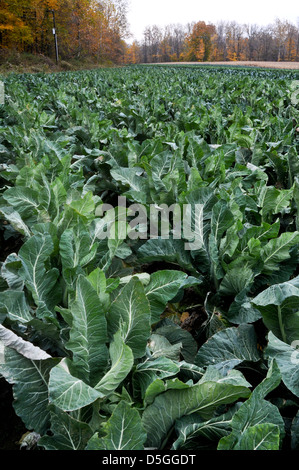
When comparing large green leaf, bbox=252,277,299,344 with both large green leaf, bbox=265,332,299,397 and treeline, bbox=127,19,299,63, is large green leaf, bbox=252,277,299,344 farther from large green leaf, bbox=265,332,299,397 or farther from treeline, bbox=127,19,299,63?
treeline, bbox=127,19,299,63

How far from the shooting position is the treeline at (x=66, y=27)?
40.2 metres

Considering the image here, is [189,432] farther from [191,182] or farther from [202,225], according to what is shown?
[191,182]

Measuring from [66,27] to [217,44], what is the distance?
2133 inches

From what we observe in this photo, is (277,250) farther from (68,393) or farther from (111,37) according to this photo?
(111,37)

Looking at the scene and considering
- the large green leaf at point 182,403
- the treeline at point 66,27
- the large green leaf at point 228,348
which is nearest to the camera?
the large green leaf at point 182,403

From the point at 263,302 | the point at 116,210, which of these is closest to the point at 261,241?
the point at 263,302

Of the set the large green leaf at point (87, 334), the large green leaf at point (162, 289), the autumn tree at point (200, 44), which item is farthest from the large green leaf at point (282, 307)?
the autumn tree at point (200, 44)

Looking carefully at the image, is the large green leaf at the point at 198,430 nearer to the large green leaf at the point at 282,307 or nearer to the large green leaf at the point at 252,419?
the large green leaf at the point at 252,419

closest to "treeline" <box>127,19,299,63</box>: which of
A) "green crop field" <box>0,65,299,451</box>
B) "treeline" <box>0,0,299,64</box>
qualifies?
"treeline" <box>0,0,299,64</box>

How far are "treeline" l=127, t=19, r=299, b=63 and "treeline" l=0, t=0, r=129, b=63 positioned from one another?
22332 mm

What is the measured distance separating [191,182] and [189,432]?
1352mm

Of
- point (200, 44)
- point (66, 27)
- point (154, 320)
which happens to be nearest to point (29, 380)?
point (154, 320)

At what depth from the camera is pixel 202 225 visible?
1.80 m

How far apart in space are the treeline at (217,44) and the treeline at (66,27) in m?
22.3
